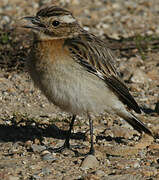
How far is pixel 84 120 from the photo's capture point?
357 inches

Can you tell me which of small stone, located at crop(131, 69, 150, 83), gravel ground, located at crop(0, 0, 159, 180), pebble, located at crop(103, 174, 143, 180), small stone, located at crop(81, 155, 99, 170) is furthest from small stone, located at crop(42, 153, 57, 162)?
small stone, located at crop(131, 69, 150, 83)

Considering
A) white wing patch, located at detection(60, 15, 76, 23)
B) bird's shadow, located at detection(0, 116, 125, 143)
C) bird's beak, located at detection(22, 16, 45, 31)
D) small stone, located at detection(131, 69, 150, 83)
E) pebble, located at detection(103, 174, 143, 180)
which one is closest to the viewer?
pebble, located at detection(103, 174, 143, 180)

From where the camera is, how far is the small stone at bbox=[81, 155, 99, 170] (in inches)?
279

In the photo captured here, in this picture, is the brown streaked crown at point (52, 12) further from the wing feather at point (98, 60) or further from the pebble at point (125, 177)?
the pebble at point (125, 177)

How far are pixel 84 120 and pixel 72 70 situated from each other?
211 cm

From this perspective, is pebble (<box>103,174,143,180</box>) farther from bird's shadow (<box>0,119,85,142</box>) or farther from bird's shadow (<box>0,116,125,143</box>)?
bird's shadow (<box>0,119,85,142</box>)

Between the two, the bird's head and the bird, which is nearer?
the bird

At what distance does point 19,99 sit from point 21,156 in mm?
2298

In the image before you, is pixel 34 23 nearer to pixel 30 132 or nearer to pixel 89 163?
pixel 30 132

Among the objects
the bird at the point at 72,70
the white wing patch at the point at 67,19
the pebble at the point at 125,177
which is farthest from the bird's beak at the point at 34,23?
the pebble at the point at 125,177

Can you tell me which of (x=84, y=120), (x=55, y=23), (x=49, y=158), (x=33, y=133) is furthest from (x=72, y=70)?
(x=84, y=120)

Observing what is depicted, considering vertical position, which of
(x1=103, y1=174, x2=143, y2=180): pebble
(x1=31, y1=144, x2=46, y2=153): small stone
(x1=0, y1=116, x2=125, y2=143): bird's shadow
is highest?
(x1=0, y1=116, x2=125, y2=143): bird's shadow

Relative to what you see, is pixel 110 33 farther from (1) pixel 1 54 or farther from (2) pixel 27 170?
(2) pixel 27 170

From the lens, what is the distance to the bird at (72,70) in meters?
7.09
